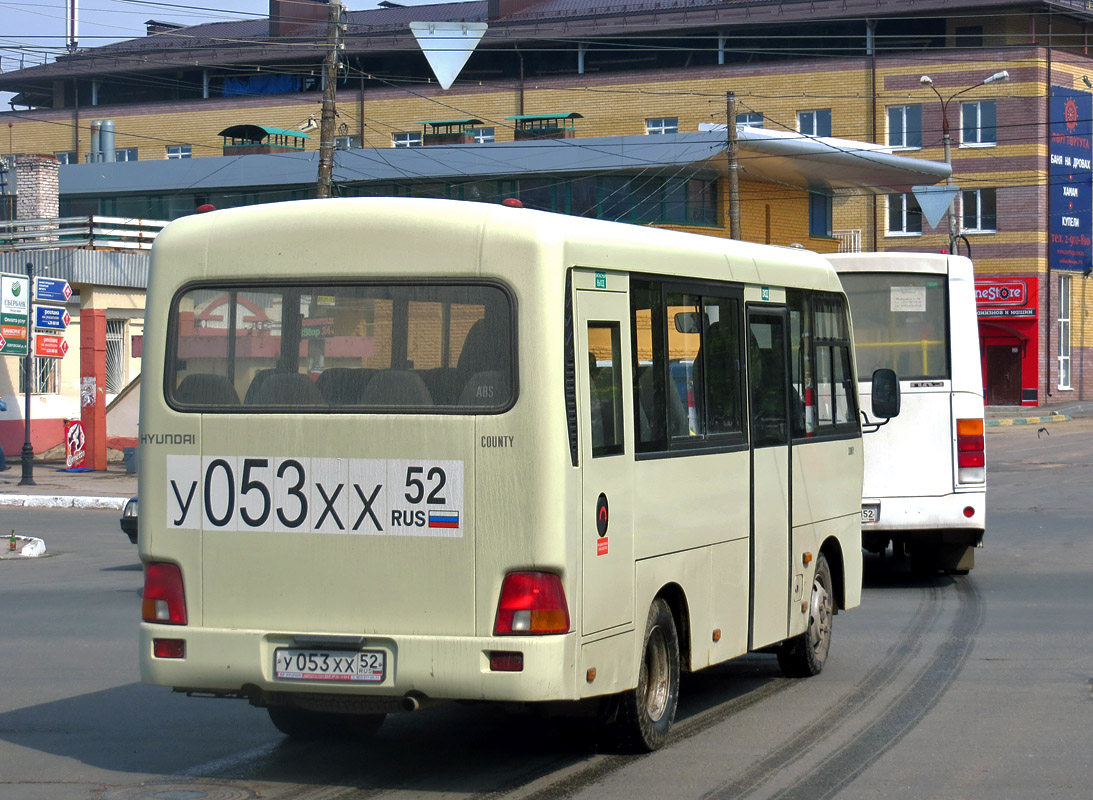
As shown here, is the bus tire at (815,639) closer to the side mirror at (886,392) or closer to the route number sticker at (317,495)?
the side mirror at (886,392)

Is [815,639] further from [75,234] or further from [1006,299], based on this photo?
[1006,299]

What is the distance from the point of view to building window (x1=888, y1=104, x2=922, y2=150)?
60.3m

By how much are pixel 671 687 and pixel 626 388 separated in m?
Result: 1.61

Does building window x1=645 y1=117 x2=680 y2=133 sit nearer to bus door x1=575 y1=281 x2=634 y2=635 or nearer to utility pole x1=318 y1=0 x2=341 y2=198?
utility pole x1=318 y1=0 x2=341 y2=198

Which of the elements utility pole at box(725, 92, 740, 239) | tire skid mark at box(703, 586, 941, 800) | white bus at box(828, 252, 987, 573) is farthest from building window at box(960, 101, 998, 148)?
tire skid mark at box(703, 586, 941, 800)

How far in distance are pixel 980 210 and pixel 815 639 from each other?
5353cm

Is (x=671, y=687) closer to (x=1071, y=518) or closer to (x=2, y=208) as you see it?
(x=1071, y=518)

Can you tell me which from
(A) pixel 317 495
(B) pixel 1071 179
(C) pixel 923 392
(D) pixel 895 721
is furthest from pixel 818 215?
(A) pixel 317 495

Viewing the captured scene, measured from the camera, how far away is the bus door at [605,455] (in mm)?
6602

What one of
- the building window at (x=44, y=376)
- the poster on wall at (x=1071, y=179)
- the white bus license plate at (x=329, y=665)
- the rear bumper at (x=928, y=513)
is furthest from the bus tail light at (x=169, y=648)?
the poster on wall at (x=1071, y=179)

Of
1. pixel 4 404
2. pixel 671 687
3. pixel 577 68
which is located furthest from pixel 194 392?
pixel 577 68

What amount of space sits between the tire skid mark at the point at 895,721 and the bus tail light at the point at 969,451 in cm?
215

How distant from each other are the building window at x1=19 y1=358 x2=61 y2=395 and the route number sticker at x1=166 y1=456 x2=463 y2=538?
29171mm

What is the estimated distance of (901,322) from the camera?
14227mm
